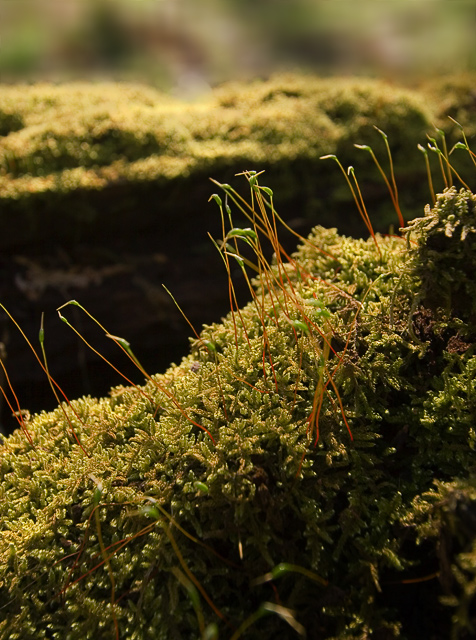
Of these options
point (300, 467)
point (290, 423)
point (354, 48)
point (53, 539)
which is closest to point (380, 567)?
point (300, 467)

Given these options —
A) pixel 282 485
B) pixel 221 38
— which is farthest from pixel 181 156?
pixel 221 38

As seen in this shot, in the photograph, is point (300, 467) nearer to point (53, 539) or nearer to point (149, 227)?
point (53, 539)

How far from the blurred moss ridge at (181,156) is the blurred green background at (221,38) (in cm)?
118

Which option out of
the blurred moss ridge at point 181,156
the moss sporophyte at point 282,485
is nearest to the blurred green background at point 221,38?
the blurred moss ridge at point 181,156

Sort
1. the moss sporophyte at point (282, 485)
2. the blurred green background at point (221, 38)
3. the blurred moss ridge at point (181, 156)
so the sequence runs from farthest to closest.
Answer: the blurred green background at point (221, 38) → the blurred moss ridge at point (181, 156) → the moss sporophyte at point (282, 485)

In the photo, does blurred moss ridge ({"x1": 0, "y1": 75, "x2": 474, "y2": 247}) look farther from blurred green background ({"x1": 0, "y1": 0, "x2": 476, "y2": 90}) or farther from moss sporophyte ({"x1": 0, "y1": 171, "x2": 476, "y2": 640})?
moss sporophyte ({"x1": 0, "y1": 171, "x2": 476, "y2": 640})

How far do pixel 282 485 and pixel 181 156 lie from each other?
2.34m

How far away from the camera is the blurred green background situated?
15.8 feet

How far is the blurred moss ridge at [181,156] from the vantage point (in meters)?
2.91

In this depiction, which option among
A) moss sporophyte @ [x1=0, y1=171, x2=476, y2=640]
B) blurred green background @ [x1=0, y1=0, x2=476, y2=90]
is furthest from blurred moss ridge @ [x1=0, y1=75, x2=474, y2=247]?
moss sporophyte @ [x1=0, y1=171, x2=476, y2=640]

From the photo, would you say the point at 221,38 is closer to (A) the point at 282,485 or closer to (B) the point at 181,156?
Result: (B) the point at 181,156

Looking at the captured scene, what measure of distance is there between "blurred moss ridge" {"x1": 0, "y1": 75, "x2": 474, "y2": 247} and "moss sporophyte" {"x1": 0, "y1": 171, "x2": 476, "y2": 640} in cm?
164

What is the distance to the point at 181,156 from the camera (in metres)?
3.02

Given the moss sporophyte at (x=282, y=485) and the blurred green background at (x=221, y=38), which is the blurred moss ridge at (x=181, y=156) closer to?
the blurred green background at (x=221, y=38)
